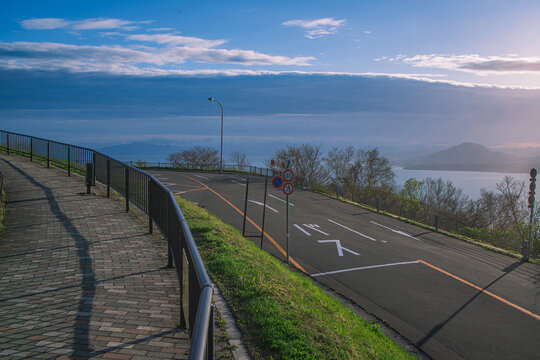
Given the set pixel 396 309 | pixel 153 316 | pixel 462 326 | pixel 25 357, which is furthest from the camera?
pixel 396 309

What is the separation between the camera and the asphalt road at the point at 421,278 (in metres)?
7.17

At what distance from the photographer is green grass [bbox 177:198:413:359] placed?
179 inches

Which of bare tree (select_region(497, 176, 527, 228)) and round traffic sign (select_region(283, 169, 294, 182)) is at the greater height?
round traffic sign (select_region(283, 169, 294, 182))

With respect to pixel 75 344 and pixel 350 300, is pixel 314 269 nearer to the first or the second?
pixel 350 300

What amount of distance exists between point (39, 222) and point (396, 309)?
8.47m

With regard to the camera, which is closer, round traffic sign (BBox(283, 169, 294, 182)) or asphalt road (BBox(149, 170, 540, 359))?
asphalt road (BBox(149, 170, 540, 359))

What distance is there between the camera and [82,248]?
22.5ft

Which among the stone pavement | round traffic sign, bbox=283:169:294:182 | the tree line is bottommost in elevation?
the tree line

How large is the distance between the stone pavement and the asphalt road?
4788mm

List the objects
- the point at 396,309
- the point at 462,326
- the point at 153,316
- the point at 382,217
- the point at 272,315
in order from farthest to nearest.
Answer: the point at 382,217, the point at 396,309, the point at 462,326, the point at 272,315, the point at 153,316

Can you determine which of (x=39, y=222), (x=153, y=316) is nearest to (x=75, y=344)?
(x=153, y=316)

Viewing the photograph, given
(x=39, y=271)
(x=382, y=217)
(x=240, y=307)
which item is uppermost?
(x=39, y=271)

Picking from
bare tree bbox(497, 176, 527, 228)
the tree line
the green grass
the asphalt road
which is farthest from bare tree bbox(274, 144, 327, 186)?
the green grass

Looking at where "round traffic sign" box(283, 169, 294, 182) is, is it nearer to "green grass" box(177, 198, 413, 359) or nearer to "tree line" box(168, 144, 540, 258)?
"green grass" box(177, 198, 413, 359)
